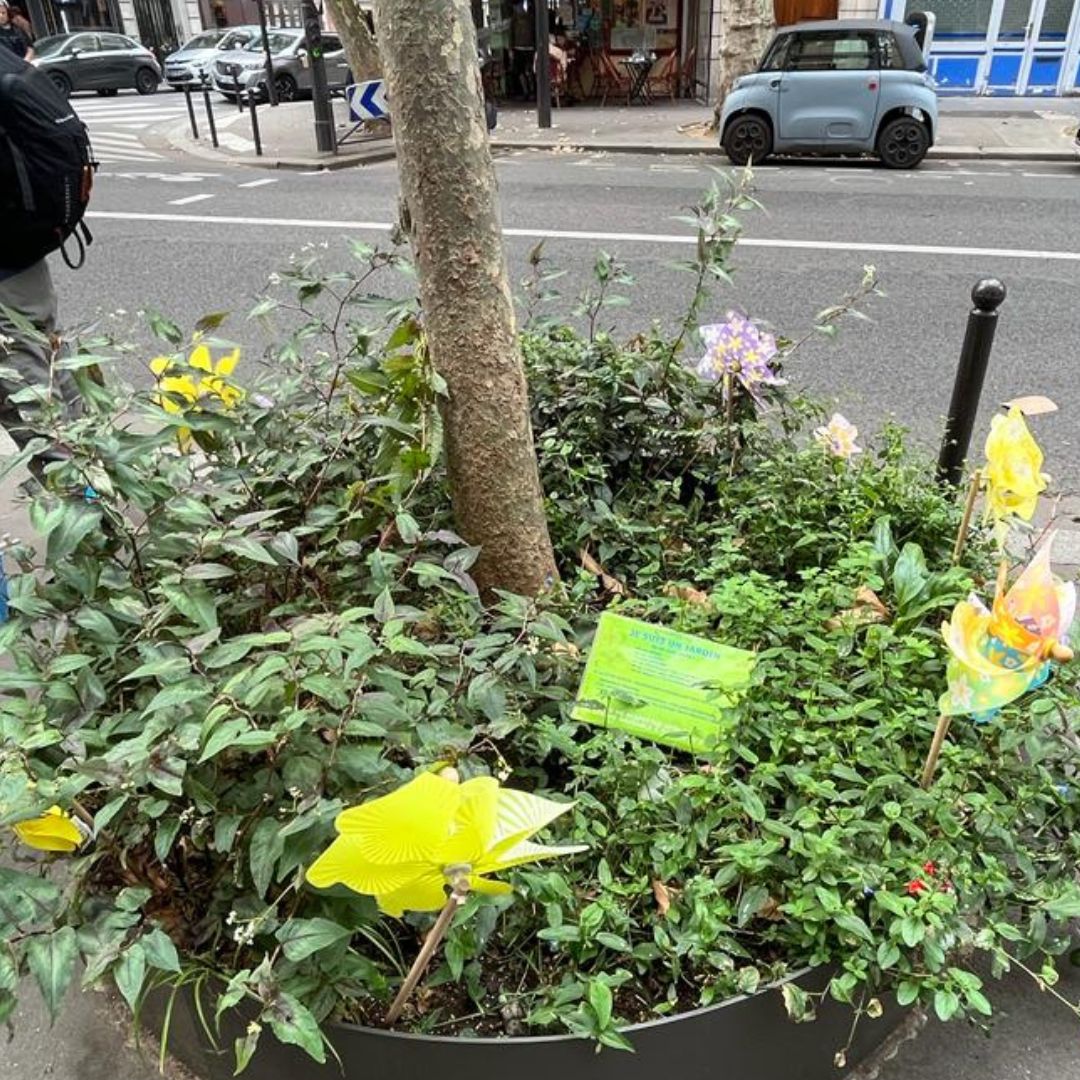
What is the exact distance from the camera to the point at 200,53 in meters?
24.0

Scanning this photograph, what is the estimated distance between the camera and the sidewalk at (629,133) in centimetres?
1313

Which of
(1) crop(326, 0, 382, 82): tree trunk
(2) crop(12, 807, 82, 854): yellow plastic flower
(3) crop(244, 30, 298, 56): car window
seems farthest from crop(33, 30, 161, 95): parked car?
(2) crop(12, 807, 82, 854): yellow plastic flower

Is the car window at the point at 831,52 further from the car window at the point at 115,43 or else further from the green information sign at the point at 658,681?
the car window at the point at 115,43

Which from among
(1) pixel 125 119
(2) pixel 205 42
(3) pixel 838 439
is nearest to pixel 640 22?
(1) pixel 125 119

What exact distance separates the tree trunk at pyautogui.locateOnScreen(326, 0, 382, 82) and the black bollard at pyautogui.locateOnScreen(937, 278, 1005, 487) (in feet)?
40.7

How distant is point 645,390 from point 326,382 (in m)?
0.89

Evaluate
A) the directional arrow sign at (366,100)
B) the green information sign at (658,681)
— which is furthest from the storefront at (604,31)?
the green information sign at (658,681)

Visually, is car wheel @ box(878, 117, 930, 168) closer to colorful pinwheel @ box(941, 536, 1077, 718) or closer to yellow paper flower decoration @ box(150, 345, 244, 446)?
yellow paper flower decoration @ box(150, 345, 244, 446)

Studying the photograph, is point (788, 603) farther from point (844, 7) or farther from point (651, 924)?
point (844, 7)

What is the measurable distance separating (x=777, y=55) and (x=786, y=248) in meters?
5.07

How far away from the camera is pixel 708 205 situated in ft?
8.58

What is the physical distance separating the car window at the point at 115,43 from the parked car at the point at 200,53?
115 centimetres

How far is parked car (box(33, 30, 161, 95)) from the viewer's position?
2350 cm

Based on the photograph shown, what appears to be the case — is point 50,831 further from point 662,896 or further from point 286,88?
point 286,88
